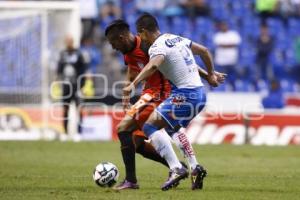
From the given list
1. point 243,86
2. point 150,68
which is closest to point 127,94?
point 150,68

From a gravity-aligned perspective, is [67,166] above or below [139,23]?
below

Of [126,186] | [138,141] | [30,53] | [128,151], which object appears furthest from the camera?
[30,53]

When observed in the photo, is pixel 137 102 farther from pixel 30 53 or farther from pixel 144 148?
pixel 30 53

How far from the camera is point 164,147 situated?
1067 cm

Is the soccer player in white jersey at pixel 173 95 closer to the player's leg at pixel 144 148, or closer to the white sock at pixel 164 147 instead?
the white sock at pixel 164 147

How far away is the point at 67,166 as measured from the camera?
14828mm

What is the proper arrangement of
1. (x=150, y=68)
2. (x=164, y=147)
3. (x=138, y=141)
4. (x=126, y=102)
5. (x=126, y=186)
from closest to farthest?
(x=150, y=68)
(x=164, y=147)
(x=126, y=186)
(x=126, y=102)
(x=138, y=141)

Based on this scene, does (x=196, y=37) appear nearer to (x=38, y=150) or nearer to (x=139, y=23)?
(x=38, y=150)

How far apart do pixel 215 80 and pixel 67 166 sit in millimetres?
4586

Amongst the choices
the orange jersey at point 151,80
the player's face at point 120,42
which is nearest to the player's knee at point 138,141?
the orange jersey at point 151,80

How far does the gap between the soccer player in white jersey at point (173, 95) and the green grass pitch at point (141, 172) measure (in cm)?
33

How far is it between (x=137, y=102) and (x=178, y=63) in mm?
807

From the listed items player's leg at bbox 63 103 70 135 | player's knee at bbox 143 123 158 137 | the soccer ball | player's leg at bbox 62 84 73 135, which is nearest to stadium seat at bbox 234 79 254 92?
player's leg at bbox 62 84 73 135

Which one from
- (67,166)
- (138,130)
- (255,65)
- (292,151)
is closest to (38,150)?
(67,166)
